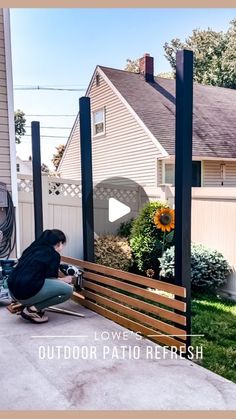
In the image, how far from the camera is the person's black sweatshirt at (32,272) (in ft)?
11.6

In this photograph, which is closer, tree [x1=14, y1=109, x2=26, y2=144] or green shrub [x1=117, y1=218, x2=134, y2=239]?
green shrub [x1=117, y1=218, x2=134, y2=239]

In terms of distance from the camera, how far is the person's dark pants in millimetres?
3643

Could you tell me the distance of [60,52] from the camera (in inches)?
329

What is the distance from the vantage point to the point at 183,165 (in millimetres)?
2984

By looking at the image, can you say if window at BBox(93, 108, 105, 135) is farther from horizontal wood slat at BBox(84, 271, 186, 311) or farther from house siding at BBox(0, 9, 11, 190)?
horizontal wood slat at BBox(84, 271, 186, 311)

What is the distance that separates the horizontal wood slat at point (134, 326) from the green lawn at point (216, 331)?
10.7 inches

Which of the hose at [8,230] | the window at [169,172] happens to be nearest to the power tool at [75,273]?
the hose at [8,230]

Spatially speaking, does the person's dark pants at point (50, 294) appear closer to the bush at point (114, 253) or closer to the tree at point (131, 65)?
the bush at point (114, 253)

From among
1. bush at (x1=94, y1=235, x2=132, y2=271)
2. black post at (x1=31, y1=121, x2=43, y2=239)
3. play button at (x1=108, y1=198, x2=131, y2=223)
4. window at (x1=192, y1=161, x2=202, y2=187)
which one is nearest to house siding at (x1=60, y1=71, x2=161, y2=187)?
window at (x1=192, y1=161, x2=202, y2=187)

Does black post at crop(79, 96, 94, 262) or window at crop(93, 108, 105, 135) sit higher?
window at crop(93, 108, 105, 135)

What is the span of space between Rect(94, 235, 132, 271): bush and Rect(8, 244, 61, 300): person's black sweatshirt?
258 centimetres

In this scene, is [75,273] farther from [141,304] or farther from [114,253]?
[114,253]

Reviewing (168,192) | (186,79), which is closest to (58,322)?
(186,79)

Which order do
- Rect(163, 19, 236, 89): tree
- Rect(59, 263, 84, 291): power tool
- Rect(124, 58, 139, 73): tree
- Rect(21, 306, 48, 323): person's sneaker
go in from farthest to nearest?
Rect(124, 58, 139, 73): tree
Rect(163, 19, 236, 89): tree
Rect(59, 263, 84, 291): power tool
Rect(21, 306, 48, 323): person's sneaker
